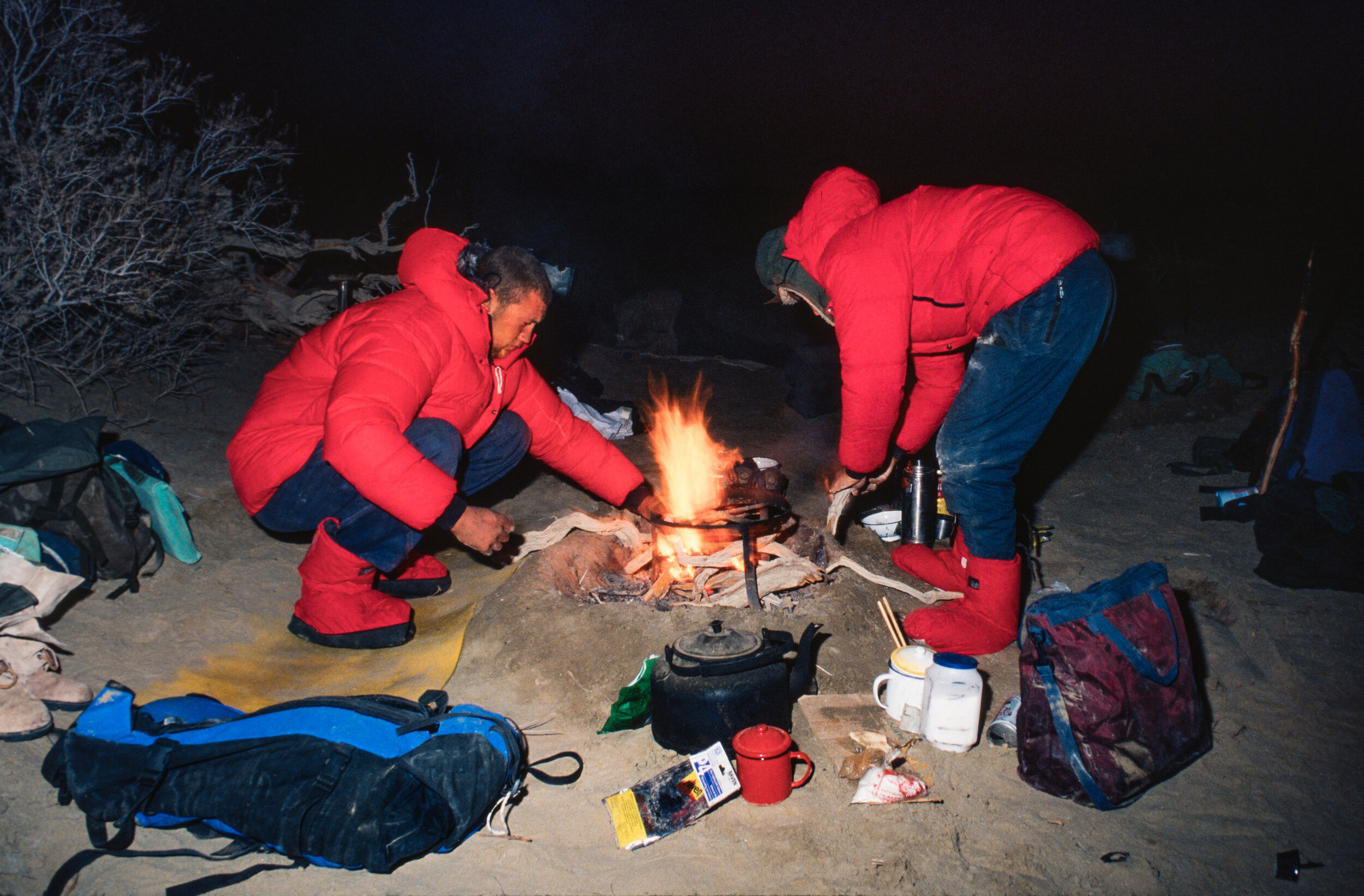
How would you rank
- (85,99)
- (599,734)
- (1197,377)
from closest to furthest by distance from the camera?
(599,734) → (85,99) → (1197,377)

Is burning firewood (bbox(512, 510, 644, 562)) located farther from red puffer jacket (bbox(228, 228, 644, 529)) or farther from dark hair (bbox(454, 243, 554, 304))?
dark hair (bbox(454, 243, 554, 304))

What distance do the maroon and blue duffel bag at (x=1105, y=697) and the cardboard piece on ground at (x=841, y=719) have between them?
1.70 ft

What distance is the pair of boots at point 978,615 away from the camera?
3.21 m

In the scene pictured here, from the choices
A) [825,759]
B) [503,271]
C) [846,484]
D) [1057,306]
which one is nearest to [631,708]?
[825,759]

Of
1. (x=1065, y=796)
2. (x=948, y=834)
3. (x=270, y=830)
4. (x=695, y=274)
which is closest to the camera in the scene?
(x=270, y=830)

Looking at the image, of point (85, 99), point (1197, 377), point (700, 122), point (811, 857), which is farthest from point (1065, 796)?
point (700, 122)

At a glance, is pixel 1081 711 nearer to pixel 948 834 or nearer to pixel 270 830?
pixel 948 834

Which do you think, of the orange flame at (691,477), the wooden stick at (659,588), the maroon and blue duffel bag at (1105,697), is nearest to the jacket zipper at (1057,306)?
the maroon and blue duffel bag at (1105,697)

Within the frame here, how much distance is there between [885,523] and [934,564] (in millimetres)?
622

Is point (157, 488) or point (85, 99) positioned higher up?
point (85, 99)

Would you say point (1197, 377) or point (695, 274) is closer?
point (1197, 377)

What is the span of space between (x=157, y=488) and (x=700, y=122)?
10.5m

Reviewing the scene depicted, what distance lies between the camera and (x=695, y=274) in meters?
10.4

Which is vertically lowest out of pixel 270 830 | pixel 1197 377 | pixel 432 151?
pixel 1197 377
